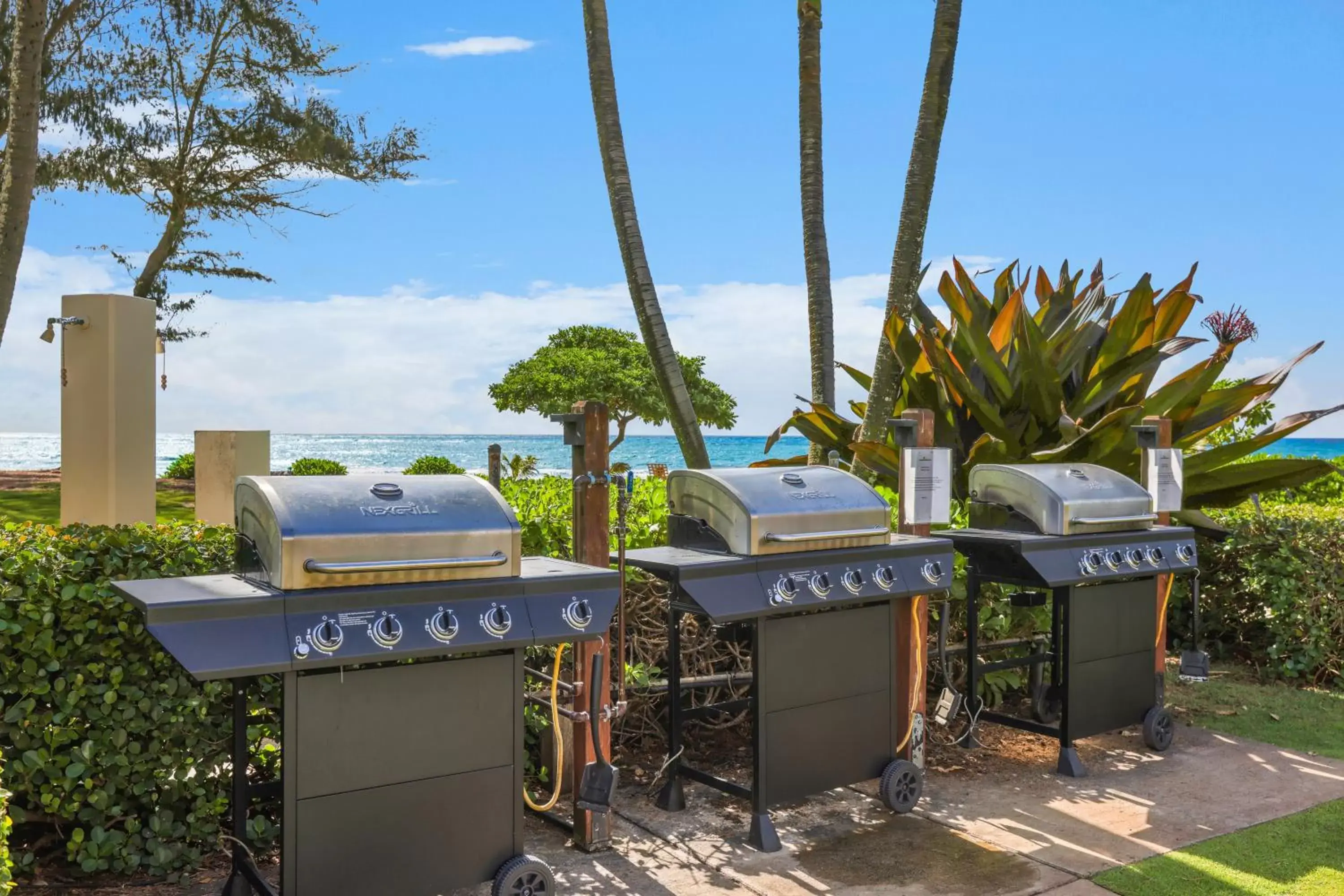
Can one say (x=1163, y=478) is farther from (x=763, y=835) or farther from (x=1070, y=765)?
(x=763, y=835)

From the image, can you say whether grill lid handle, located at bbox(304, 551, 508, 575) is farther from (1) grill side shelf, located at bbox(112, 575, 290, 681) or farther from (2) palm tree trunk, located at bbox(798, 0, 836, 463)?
(2) palm tree trunk, located at bbox(798, 0, 836, 463)

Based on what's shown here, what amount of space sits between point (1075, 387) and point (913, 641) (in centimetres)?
258

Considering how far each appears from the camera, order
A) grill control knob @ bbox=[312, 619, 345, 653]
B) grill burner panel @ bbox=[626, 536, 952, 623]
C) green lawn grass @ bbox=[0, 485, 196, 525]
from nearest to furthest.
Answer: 1. grill control knob @ bbox=[312, 619, 345, 653]
2. grill burner panel @ bbox=[626, 536, 952, 623]
3. green lawn grass @ bbox=[0, 485, 196, 525]

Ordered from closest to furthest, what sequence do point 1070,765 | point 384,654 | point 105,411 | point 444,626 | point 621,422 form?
point 384,654
point 444,626
point 1070,765
point 105,411
point 621,422

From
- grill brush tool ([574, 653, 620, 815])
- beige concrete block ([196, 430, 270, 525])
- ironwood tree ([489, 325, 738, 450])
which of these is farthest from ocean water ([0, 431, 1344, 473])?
grill brush tool ([574, 653, 620, 815])

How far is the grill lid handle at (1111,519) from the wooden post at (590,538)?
1.91m

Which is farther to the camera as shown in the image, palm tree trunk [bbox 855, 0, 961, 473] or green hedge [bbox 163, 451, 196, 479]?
green hedge [bbox 163, 451, 196, 479]

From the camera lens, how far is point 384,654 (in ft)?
8.03

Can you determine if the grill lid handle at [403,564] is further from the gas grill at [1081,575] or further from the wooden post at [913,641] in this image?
the gas grill at [1081,575]

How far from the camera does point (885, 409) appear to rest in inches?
225

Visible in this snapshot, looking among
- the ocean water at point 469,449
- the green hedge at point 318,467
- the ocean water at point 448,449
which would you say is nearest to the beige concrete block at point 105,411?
the green hedge at point 318,467

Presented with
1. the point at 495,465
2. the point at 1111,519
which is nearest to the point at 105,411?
the point at 495,465

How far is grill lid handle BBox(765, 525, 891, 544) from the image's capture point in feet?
10.7

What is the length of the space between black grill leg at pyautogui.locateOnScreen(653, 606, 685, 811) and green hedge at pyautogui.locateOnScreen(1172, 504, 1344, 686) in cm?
376
